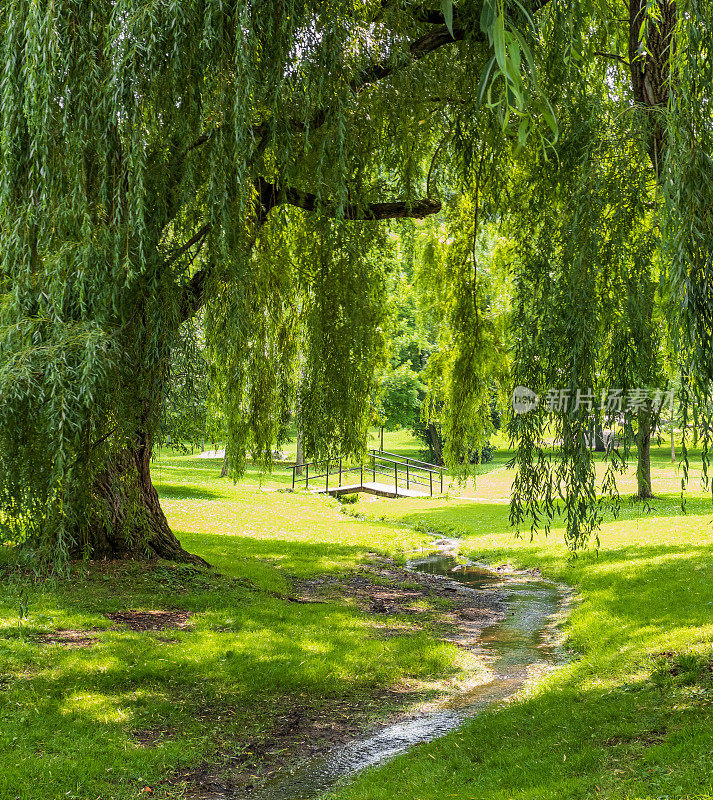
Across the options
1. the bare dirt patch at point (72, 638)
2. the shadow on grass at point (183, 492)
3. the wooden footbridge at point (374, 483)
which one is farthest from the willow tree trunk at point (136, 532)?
the wooden footbridge at point (374, 483)

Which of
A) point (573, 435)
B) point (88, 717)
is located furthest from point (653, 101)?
point (88, 717)

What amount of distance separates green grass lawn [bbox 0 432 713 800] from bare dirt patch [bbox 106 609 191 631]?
14 centimetres

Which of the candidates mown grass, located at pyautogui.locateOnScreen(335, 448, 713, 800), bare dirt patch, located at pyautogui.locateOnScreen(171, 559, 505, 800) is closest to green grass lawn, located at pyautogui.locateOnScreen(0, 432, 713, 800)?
mown grass, located at pyautogui.locateOnScreen(335, 448, 713, 800)

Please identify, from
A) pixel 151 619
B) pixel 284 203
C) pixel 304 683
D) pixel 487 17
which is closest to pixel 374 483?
pixel 151 619

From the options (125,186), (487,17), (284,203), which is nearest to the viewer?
(487,17)

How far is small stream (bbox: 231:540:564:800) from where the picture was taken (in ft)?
19.0

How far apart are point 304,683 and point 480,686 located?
1.93 m

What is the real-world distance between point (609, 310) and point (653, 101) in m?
1.79

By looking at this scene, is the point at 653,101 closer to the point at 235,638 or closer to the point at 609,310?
the point at 609,310

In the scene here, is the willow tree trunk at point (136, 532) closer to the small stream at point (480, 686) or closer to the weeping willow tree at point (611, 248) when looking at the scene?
the small stream at point (480, 686)

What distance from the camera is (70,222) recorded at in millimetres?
4906

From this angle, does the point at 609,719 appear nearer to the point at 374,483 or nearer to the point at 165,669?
the point at 165,669

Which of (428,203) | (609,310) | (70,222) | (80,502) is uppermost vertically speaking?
(428,203)

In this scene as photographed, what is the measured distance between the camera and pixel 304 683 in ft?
25.1
